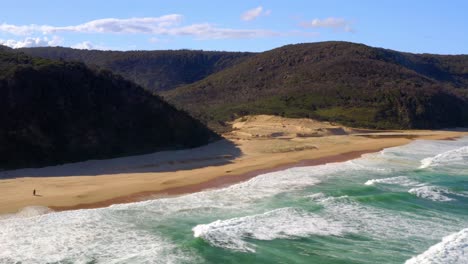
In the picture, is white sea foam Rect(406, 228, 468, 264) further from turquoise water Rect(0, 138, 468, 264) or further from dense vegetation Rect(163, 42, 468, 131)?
dense vegetation Rect(163, 42, 468, 131)

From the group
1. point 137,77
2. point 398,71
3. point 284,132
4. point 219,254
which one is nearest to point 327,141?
point 284,132

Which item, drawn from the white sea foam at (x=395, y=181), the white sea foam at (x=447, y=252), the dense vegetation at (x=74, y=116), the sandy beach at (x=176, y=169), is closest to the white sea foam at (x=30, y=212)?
the sandy beach at (x=176, y=169)

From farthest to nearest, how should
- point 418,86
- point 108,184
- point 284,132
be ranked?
1. point 418,86
2. point 284,132
3. point 108,184

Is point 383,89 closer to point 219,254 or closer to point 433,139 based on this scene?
point 433,139

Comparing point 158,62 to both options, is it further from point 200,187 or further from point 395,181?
point 200,187

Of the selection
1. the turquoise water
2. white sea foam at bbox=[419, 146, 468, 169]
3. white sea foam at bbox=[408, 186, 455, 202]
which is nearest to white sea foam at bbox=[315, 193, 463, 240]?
the turquoise water

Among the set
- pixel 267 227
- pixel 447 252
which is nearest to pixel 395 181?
pixel 447 252
